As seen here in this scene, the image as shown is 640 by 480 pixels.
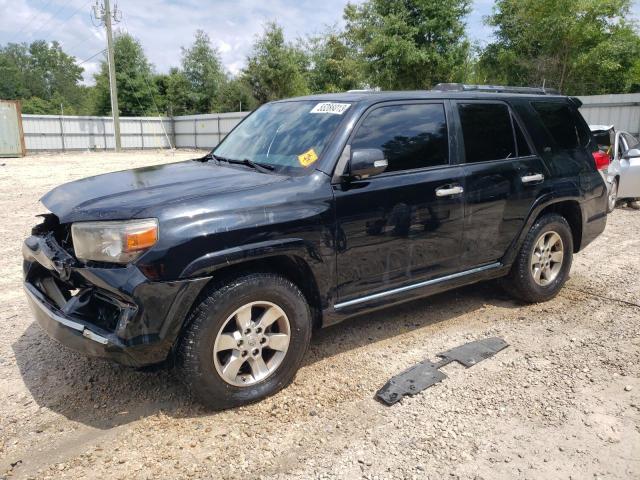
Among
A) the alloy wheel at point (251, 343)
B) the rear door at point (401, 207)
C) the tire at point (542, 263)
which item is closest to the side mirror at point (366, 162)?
the rear door at point (401, 207)

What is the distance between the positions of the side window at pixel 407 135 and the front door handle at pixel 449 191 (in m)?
0.20

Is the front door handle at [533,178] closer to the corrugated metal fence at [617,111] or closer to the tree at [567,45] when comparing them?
the corrugated metal fence at [617,111]

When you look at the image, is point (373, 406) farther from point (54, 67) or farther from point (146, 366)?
point (54, 67)

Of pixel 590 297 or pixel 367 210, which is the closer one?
pixel 367 210

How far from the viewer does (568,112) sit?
5.03 m

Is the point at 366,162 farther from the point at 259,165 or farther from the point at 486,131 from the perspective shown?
the point at 486,131

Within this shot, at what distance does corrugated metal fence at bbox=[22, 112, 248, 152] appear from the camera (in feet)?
101

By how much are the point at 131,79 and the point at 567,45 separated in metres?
32.6

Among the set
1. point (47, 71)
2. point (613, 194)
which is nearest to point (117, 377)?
point (613, 194)

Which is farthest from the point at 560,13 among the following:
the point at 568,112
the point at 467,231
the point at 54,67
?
the point at 54,67

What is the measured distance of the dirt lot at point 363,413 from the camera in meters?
2.71

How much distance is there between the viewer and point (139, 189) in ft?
10.7

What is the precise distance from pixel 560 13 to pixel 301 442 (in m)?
23.8

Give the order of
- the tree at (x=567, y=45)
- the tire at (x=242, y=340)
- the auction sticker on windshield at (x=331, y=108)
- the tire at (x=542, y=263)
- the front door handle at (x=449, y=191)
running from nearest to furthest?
1. the tire at (x=242, y=340)
2. the auction sticker on windshield at (x=331, y=108)
3. the front door handle at (x=449, y=191)
4. the tire at (x=542, y=263)
5. the tree at (x=567, y=45)
